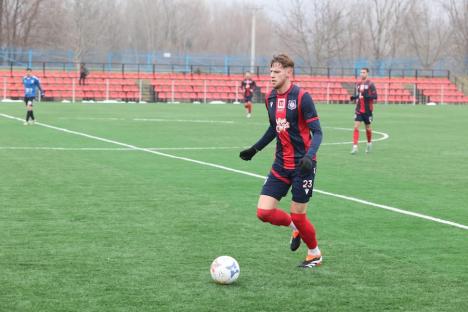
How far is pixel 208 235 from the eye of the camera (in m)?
9.05

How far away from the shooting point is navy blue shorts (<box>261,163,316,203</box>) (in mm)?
7656

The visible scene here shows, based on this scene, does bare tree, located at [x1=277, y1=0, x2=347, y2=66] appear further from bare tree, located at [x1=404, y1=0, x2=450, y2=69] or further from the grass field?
the grass field

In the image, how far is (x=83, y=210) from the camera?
1060 centimetres

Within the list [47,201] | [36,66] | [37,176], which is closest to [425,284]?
[47,201]

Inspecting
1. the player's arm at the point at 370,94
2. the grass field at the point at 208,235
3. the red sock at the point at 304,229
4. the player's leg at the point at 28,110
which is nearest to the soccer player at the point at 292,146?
the red sock at the point at 304,229

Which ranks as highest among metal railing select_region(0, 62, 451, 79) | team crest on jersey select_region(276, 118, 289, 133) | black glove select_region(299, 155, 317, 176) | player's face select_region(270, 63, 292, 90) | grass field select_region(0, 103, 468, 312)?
metal railing select_region(0, 62, 451, 79)

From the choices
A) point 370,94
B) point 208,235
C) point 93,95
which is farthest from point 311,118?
point 93,95

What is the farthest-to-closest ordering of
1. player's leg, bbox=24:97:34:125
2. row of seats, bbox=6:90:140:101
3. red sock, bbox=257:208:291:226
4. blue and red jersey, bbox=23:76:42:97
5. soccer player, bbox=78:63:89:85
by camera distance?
soccer player, bbox=78:63:89:85
row of seats, bbox=6:90:140:101
blue and red jersey, bbox=23:76:42:97
player's leg, bbox=24:97:34:125
red sock, bbox=257:208:291:226

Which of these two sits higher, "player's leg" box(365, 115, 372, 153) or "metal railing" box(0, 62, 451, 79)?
"metal railing" box(0, 62, 451, 79)

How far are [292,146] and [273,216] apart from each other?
0.70m

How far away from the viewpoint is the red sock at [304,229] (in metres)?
7.74

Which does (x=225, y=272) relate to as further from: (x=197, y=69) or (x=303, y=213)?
(x=197, y=69)

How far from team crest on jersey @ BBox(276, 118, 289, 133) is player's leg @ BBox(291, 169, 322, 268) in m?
0.48

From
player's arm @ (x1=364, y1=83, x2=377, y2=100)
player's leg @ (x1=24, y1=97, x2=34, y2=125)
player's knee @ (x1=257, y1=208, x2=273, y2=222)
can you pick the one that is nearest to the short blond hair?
player's knee @ (x1=257, y1=208, x2=273, y2=222)
